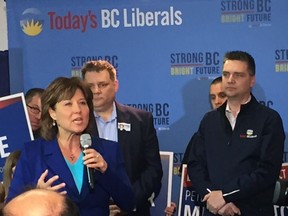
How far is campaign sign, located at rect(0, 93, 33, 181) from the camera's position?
4.49 meters

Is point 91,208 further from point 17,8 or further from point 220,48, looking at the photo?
point 17,8

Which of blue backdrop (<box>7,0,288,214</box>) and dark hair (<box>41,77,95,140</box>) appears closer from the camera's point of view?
dark hair (<box>41,77,95,140</box>)

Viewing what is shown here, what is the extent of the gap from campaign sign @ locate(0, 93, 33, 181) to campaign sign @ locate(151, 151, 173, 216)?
1.09 meters

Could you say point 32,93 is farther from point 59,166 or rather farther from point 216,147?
point 59,166

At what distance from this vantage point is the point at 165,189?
5.06m

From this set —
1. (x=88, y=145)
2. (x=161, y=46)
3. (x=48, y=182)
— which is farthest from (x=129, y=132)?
(x=161, y=46)

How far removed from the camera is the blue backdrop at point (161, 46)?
525cm

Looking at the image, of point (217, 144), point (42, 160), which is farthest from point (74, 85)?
point (217, 144)

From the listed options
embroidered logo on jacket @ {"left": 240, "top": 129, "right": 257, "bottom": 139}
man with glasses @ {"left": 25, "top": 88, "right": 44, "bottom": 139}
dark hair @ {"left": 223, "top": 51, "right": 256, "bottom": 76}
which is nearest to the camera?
embroidered logo on jacket @ {"left": 240, "top": 129, "right": 257, "bottom": 139}

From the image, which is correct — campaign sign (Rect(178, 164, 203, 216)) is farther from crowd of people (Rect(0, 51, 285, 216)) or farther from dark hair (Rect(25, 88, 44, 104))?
dark hair (Rect(25, 88, 44, 104))

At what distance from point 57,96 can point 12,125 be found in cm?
134

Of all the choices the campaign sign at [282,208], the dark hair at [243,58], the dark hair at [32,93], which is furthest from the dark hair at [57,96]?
the campaign sign at [282,208]

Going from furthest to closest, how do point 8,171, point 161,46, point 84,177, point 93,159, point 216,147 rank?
point 161,46 → point 216,147 → point 8,171 → point 84,177 → point 93,159

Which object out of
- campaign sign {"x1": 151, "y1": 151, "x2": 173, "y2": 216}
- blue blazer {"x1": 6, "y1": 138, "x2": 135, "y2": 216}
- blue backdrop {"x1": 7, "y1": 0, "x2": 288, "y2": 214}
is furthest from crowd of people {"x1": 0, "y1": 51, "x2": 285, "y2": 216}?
blue backdrop {"x1": 7, "y1": 0, "x2": 288, "y2": 214}
